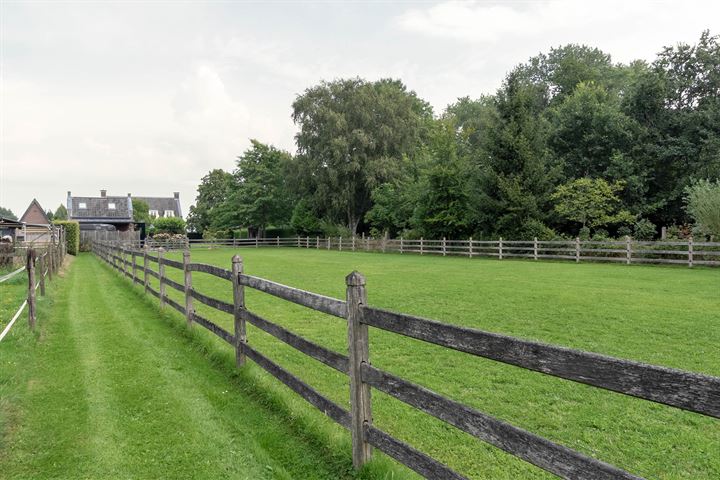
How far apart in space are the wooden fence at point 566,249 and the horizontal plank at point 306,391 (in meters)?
19.1

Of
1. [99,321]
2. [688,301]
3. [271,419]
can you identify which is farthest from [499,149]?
[271,419]

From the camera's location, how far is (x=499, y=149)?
94.3 feet

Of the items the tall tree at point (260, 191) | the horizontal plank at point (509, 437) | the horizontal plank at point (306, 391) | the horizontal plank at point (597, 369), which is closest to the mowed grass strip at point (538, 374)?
the horizontal plank at point (306, 391)

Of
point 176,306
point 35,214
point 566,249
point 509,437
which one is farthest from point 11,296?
point 35,214

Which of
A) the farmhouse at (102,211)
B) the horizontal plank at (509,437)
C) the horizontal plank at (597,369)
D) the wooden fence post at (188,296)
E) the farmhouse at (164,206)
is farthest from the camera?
the farmhouse at (164,206)

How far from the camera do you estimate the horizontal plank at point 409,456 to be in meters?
2.55

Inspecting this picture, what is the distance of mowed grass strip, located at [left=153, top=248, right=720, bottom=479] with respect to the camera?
3.64 metres

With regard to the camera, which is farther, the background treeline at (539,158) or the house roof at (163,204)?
the house roof at (163,204)

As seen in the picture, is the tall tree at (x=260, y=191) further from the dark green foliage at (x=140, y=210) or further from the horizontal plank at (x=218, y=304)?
the horizontal plank at (x=218, y=304)

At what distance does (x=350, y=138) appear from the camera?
4278cm

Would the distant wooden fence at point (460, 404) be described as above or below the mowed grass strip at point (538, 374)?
above

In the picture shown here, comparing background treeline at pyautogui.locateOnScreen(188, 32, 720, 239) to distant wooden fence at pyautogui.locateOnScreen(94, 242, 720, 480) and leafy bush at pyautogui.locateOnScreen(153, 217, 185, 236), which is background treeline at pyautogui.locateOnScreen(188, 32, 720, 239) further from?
leafy bush at pyautogui.locateOnScreen(153, 217, 185, 236)

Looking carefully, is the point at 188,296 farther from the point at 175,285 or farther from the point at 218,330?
the point at 218,330

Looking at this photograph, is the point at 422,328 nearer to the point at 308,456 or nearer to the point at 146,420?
the point at 308,456
